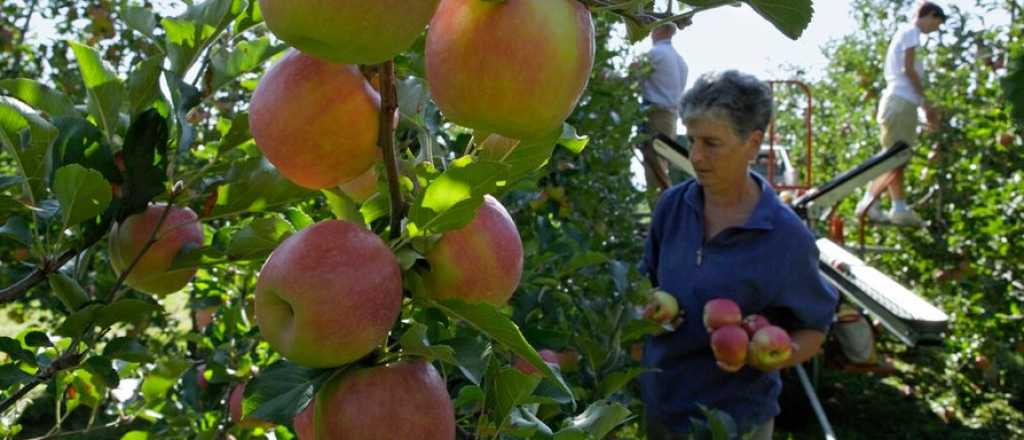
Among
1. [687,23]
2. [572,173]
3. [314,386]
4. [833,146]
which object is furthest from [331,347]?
[833,146]

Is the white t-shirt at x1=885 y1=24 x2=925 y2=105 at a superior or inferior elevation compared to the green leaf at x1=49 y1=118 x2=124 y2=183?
inferior

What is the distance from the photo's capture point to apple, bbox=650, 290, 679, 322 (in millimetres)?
2307

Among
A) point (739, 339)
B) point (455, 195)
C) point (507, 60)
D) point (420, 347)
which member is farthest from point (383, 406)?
point (739, 339)

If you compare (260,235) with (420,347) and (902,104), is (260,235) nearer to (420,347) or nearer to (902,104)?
(420,347)

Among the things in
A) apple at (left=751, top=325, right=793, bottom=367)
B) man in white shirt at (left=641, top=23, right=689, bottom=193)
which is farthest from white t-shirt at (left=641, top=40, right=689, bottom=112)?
apple at (left=751, top=325, right=793, bottom=367)

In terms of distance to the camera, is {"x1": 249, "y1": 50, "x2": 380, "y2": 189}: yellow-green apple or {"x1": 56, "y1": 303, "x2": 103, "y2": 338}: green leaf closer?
{"x1": 249, "y1": 50, "x2": 380, "y2": 189}: yellow-green apple

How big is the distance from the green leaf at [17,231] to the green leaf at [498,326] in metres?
0.45

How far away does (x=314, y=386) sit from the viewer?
2.13 ft

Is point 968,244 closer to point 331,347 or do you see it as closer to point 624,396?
Answer: point 624,396

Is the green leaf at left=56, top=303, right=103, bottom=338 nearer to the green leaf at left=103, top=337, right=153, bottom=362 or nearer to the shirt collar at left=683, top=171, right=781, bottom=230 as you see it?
the green leaf at left=103, top=337, right=153, bottom=362

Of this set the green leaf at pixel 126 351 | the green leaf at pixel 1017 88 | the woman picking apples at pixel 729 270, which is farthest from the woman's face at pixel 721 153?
the green leaf at pixel 126 351

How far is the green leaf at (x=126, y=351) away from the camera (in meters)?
0.88

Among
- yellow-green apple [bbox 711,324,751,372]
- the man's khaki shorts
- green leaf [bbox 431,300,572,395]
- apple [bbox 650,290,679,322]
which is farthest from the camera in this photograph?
the man's khaki shorts

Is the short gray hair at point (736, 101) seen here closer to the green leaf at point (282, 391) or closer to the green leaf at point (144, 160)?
the green leaf at point (144, 160)
